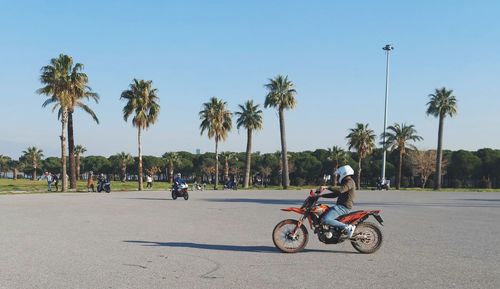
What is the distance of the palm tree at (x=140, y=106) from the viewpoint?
49.8 meters

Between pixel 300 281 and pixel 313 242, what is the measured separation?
4.13 meters

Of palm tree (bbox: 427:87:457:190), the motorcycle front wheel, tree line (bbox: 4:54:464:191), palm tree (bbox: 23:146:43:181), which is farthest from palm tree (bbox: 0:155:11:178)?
the motorcycle front wheel

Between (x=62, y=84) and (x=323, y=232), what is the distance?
35.5 m

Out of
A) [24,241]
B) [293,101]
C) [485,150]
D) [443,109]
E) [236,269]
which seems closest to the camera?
[236,269]

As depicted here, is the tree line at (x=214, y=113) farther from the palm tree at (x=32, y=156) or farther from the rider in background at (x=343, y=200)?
the palm tree at (x=32, y=156)

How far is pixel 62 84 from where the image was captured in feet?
133

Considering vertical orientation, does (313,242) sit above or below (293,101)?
below

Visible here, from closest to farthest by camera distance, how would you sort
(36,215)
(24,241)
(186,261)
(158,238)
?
1. (186,261)
2. (24,241)
3. (158,238)
4. (36,215)

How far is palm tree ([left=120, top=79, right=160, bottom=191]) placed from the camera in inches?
1962

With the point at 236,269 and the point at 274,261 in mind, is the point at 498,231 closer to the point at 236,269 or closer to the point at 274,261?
the point at 274,261

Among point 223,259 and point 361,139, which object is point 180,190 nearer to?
point 223,259

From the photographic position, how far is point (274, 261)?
8906 mm

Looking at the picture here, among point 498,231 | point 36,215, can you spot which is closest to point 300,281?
point 498,231

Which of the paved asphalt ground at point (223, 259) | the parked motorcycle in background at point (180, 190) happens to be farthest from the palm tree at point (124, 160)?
the paved asphalt ground at point (223, 259)
